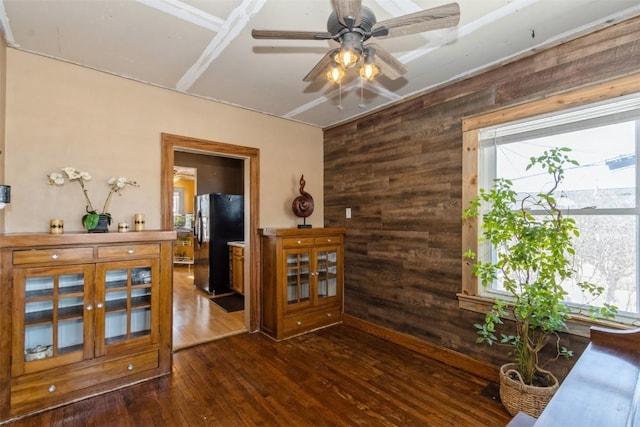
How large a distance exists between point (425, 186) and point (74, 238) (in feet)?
9.52

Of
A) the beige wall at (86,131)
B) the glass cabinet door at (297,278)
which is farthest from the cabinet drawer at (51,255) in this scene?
the glass cabinet door at (297,278)

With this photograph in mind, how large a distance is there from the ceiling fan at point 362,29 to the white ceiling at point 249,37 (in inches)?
15.3

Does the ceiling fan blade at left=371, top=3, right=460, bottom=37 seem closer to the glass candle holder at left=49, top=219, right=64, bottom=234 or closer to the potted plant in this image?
the potted plant

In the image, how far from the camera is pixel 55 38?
2.09m

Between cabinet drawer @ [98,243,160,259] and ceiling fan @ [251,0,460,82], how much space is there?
1857mm

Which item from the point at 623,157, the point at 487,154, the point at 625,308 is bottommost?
the point at 625,308

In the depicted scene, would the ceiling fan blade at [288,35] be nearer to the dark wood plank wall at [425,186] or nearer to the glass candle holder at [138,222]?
the dark wood plank wall at [425,186]

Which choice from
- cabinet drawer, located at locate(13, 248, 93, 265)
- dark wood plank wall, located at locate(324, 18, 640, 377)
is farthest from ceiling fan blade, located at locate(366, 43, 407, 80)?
cabinet drawer, located at locate(13, 248, 93, 265)

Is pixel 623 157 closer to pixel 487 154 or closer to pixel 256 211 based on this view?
pixel 487 154

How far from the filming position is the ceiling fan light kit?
130cm

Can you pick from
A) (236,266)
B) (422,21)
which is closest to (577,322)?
(422,21)

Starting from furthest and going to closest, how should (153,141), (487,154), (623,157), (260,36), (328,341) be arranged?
(328,341) < (153,141) < (487,154) < (623,157) < (260,36)

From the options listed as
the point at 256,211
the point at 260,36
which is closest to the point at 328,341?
the point at 256,211

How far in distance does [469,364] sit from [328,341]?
135 cm
